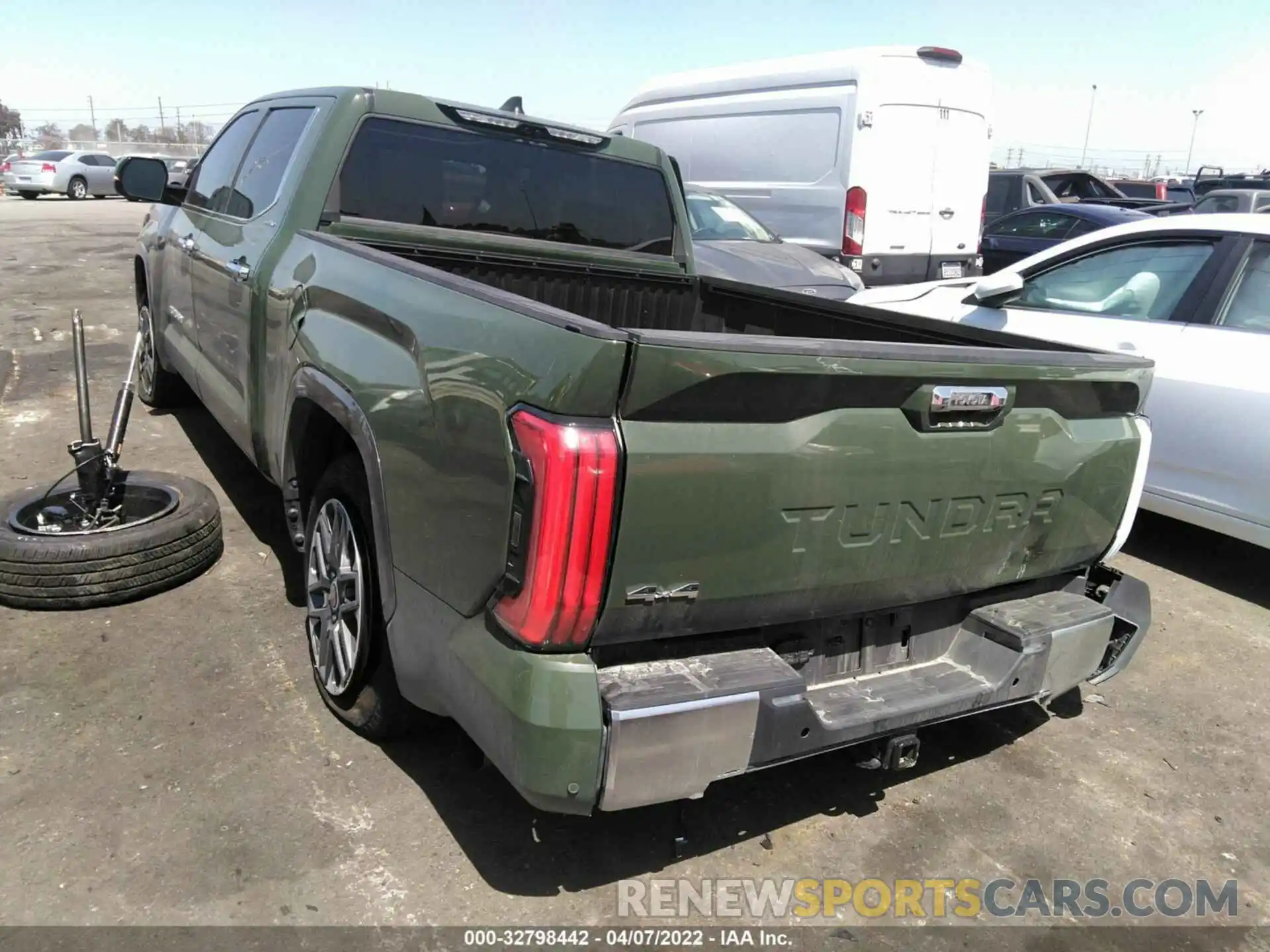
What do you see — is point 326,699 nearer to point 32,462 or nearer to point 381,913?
point 381,913

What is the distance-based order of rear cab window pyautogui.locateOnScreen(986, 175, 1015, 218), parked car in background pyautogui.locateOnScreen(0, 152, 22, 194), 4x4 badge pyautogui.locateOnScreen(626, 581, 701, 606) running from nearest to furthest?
4x4 badge pyautogui.locateOnScreen(626, 581, 701, 606) → rear cab window pyautogui.locateOnScreen(986, 175, 1015, 218) → parked car in background pyautogui.locateOnScreen(0, 152, 22, 194)

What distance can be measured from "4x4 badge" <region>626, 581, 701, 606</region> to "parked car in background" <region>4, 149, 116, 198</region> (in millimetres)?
31760

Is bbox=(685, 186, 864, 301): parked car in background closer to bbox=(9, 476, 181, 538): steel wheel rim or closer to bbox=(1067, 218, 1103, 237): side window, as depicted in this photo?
bbox=(1067, 218, 1103, 237): side window

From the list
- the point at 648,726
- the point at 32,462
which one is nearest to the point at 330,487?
the point at 648,726

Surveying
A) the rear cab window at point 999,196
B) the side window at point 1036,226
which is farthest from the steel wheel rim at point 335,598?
the rear cab window at point 999,196

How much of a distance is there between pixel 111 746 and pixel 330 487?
1000mm

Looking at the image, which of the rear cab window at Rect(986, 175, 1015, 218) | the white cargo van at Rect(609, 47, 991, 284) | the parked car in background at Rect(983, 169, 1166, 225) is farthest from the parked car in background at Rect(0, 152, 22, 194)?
the parked car in background at Rect(983, 169, 1166, 225)

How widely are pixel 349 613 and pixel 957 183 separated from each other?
868cm

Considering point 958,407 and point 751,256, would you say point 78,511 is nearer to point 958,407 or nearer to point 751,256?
point 958,407

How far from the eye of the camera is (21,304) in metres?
10.5

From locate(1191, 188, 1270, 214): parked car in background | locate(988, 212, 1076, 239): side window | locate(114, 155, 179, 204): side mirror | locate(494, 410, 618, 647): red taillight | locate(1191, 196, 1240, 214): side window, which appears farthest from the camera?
locate(1191, 196, 1240, 214): side window

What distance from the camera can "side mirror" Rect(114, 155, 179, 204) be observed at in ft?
15.7

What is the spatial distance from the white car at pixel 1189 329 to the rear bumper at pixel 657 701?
240cm

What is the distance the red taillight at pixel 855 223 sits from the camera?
922 cm
